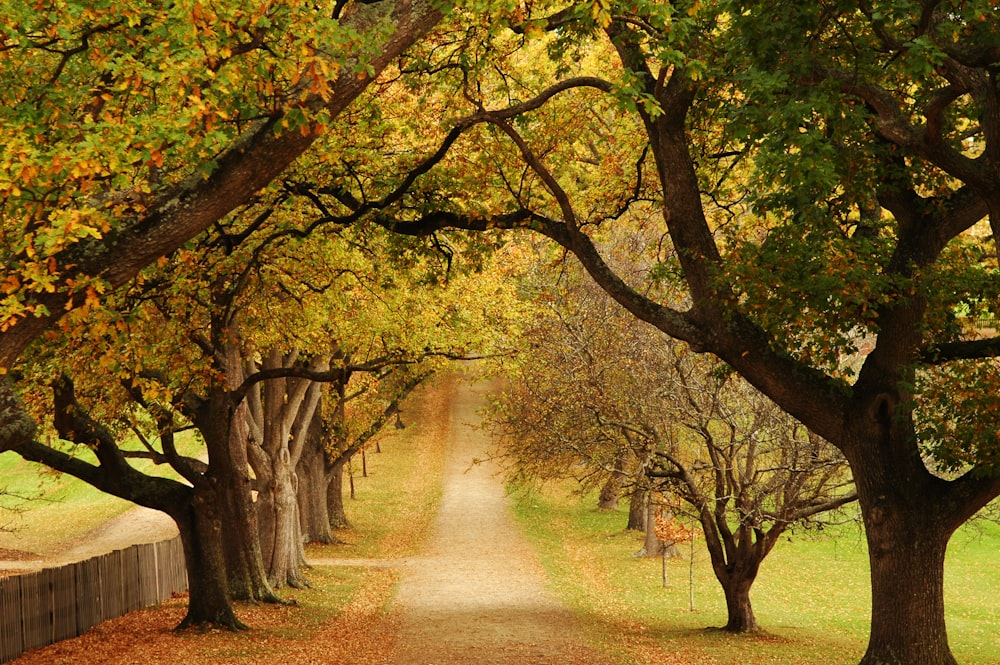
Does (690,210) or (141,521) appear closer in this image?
Answer: (690,210)

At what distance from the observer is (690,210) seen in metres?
12.6

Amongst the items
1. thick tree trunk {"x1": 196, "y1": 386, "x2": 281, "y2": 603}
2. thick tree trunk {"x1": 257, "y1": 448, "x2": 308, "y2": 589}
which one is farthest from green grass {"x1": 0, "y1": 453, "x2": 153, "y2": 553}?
thick tree trunk {"x1": 196, "y1": 386, "x2": 281, "y2": 603}

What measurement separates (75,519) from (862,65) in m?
39.2

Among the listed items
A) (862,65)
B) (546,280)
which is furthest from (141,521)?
(862,65)

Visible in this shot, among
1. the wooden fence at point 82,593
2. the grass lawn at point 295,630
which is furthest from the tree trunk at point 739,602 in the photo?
the wooden fence at point 82,593

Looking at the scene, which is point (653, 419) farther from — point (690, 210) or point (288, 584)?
point (288, 584)

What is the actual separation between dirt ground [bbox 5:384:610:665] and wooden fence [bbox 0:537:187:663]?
38 cm

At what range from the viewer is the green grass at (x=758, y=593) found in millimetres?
18172

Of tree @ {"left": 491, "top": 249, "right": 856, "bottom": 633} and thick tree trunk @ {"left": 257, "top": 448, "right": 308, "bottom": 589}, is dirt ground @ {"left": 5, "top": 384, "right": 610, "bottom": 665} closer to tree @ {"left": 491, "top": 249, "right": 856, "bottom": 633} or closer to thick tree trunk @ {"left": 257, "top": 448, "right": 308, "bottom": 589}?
thick tree trunk @ {"left": 257, "top": 448, "right": 308, "bottom": 589}

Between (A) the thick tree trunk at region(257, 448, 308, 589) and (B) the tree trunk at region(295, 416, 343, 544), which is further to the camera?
Result: (B) the tree trunk at region(295, 416, 343, 544)

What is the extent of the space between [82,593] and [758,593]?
17.4 m

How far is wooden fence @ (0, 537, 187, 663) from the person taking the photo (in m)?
15.5

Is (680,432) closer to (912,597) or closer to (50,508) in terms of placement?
(912,597)

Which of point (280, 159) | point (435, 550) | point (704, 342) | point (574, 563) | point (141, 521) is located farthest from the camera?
point (141, 521)
